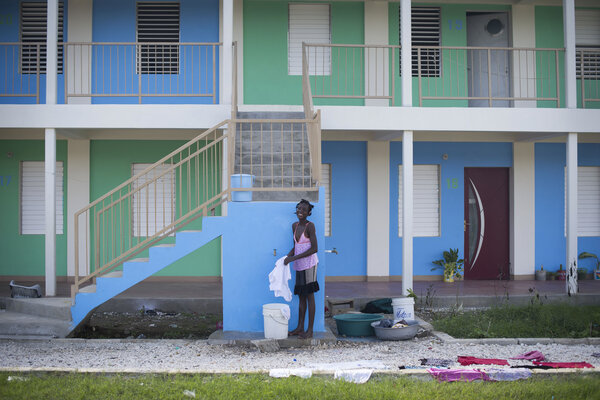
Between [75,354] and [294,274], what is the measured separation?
9.85 ft

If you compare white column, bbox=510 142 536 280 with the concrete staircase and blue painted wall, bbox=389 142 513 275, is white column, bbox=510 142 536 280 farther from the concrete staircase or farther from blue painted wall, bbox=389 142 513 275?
the concrete staircase

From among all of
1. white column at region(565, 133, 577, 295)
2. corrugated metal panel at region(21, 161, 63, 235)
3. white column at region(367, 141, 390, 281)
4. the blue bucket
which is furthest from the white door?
corrugated metal panel at region(21, 161, 63, 235)

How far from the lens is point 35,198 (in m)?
12.9

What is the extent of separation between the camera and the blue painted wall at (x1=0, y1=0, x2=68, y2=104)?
12.6m

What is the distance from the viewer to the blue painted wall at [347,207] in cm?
1297

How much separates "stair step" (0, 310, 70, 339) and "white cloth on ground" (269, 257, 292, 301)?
9.91 feet

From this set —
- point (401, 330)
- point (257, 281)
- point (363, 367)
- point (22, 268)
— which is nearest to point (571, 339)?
point (401, 330)

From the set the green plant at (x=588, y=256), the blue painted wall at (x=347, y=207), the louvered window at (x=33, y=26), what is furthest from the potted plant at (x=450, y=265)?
the louvered window at (x=33, y=26)

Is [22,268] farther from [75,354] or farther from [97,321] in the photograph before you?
[75,354]

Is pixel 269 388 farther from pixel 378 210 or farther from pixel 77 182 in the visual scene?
pixel 77 182

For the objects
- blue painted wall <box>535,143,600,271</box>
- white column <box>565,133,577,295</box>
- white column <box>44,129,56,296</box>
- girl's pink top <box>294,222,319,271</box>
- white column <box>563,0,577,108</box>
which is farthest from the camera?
blue painted wall <box>535,143,600,271</box>

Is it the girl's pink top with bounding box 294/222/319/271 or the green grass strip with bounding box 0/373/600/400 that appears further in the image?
the girl's pink top with bounding box 294/222/319/271

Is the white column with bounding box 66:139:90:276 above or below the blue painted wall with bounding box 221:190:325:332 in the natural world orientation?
above

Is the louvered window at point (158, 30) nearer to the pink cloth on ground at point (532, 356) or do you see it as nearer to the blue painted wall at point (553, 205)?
the blue painted wall at point (553, 205)
